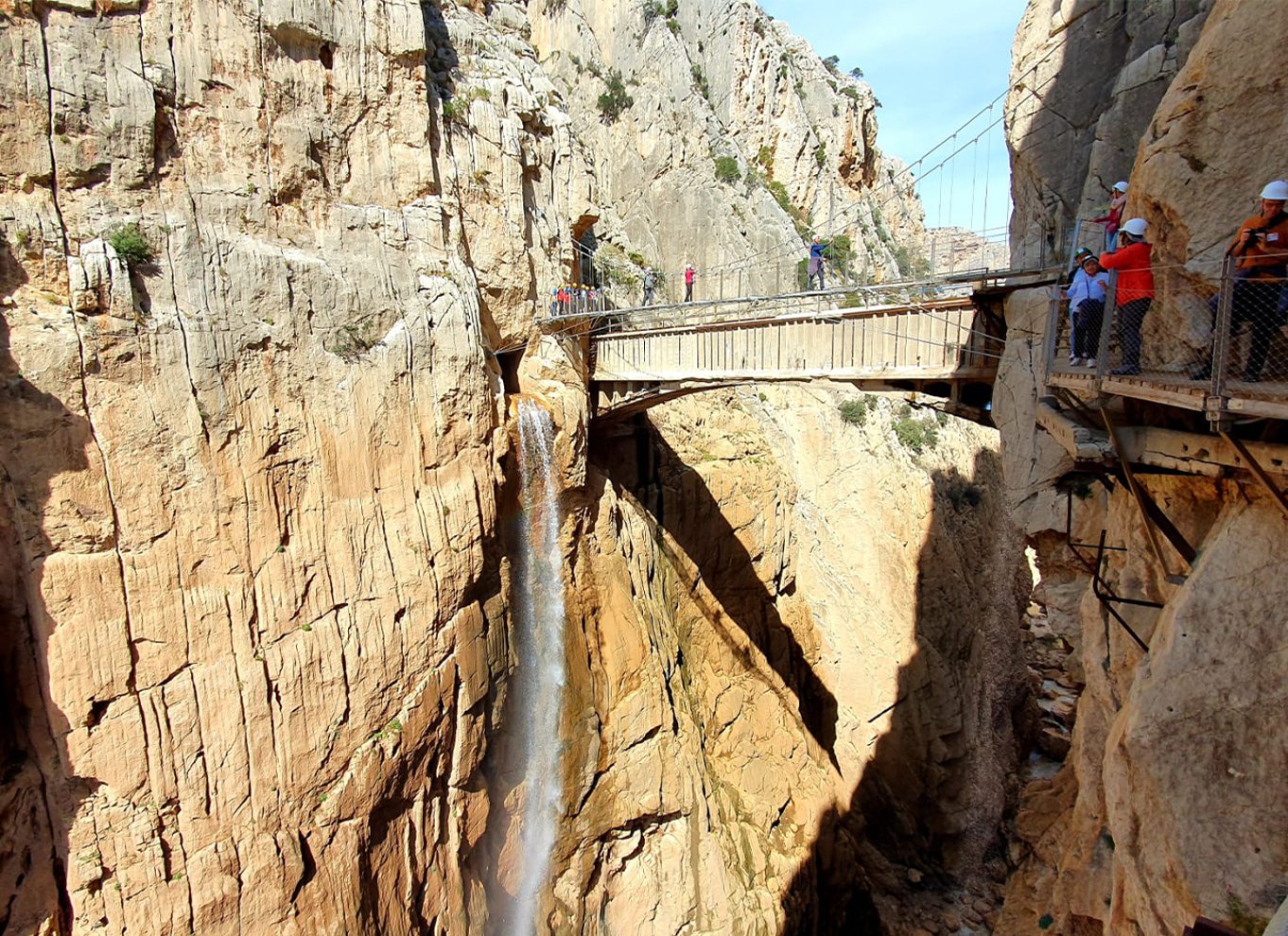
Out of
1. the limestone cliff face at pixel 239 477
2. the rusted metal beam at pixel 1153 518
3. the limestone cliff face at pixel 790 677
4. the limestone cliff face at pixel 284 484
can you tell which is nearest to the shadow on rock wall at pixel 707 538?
the limestone cliff face at pixel 790 677

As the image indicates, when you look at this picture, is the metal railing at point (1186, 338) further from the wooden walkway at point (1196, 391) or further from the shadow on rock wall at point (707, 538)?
the shadow on rock wall at point (707, 538)

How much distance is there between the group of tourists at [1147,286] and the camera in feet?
13.8

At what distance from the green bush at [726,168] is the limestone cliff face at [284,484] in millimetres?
12407

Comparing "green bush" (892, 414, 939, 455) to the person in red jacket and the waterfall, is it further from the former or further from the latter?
the person in red jacket

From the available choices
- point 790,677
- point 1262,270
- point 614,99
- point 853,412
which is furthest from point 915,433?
point 1262,270

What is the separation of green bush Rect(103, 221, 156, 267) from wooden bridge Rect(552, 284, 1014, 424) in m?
7.62

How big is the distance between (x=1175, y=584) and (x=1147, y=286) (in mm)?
2329

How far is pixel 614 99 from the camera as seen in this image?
25.9 m

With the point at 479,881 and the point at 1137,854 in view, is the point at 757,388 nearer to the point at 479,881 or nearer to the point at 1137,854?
the point at 479,881

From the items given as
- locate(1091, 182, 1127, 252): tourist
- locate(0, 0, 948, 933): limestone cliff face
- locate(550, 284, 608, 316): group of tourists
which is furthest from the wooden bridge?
locate(1091, 182, 1127, 252): tourist

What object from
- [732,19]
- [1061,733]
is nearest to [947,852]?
[1061,733]

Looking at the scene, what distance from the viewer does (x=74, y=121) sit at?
786 cm

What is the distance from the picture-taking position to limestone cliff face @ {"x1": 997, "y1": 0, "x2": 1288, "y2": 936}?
4.06 m

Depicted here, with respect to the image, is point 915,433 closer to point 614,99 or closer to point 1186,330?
point 614,99
